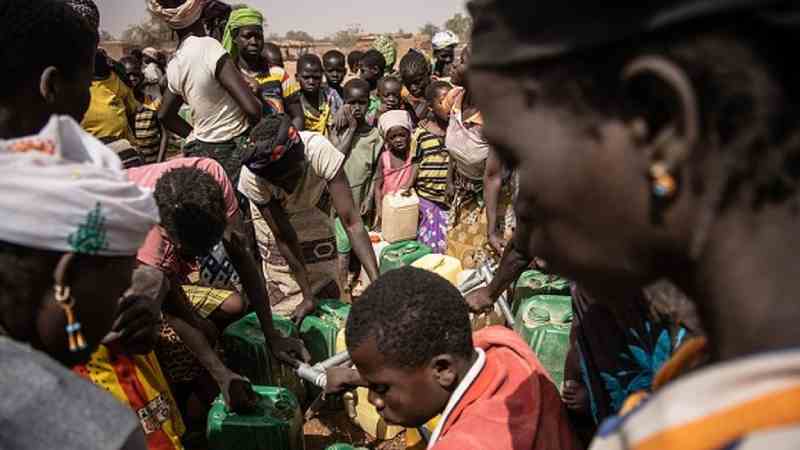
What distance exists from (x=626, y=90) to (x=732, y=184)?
142 millimetres

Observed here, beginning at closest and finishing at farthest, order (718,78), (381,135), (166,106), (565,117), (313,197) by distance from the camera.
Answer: (718,78) → (565,117) → (313,197) → (166,106) → (381,135)

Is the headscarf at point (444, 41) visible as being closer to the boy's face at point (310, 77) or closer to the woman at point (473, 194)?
the boy's face at point (310, 77)

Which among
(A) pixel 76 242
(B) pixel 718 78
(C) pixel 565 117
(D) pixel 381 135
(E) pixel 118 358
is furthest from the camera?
(D) pixel 381 135

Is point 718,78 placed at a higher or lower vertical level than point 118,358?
higher

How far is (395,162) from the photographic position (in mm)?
5789

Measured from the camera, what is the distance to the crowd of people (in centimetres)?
61

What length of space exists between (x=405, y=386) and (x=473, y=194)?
312 cm

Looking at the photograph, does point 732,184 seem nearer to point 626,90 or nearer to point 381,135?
point 626,90

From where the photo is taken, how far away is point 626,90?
66cm

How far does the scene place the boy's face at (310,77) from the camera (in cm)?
663

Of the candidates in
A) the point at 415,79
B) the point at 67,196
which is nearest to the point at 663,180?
the point at 67,196

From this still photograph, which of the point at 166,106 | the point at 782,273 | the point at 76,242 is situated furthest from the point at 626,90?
the point at 166,106

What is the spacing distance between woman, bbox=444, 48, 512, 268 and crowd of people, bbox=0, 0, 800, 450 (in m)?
1.39

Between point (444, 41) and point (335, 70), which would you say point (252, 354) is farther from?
point (444, 41)
